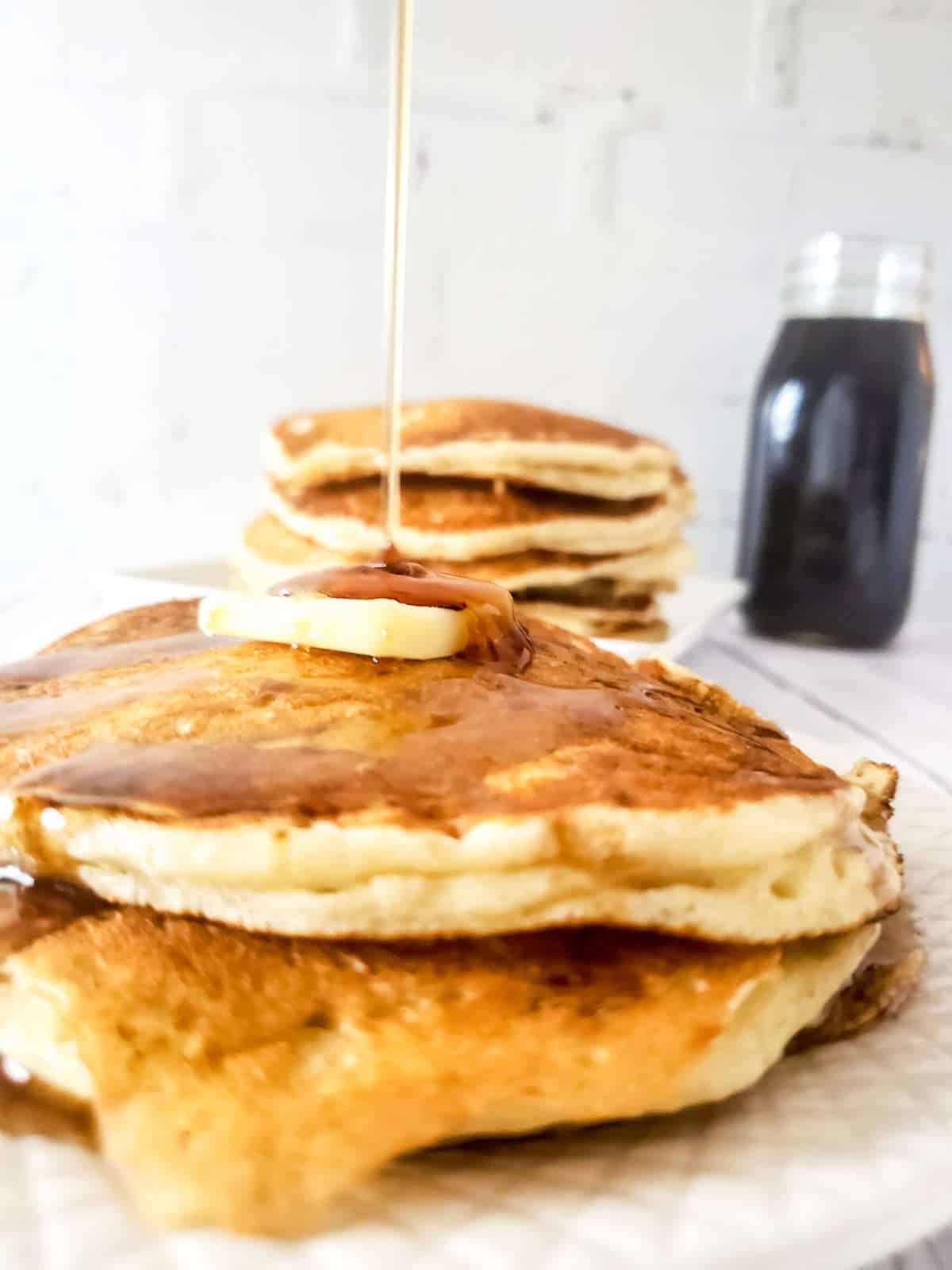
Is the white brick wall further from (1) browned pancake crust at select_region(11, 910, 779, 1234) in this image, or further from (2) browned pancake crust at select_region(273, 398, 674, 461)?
(1) browned pancake crust at select_region(11, 910, 779, 1234)

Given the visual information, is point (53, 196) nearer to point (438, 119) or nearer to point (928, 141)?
point (438, 119)

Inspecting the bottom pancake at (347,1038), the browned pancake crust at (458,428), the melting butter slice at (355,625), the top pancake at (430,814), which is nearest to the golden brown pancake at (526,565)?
the browned pancake crust at (458,428)

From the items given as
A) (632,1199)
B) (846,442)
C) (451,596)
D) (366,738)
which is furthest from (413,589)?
(846,442)

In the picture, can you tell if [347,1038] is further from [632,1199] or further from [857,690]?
[857,690]

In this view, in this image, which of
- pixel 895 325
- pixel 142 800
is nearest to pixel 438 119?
pixel 895 325

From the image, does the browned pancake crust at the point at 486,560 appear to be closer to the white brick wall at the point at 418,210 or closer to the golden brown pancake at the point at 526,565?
the golden brown pancake at the point at 526,565

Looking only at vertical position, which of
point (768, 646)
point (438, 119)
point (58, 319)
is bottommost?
point (768, 646)
